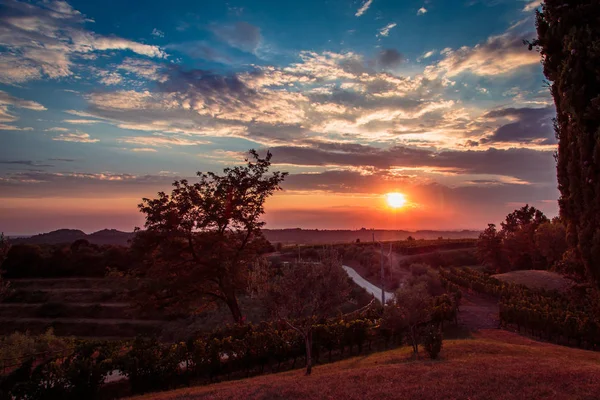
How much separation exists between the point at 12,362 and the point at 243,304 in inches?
1395

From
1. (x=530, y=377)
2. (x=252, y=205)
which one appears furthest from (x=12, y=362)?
(x=530, y=377)

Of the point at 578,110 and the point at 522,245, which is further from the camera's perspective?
the point at 522,245

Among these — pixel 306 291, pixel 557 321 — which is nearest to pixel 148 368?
pixel 306 291

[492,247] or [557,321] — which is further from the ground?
[492,247]

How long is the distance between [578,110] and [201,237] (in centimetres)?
2419

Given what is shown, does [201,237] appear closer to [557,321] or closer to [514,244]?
[557,321]

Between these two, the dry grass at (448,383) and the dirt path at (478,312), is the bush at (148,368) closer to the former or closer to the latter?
the dry grass at (448,383)

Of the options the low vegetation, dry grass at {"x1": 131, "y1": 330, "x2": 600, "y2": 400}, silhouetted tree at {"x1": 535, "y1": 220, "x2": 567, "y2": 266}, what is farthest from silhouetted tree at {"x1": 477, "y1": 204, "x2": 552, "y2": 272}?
dry grass at {"x1": 131, "y1": 330, "x2": 600, "y2": 400}

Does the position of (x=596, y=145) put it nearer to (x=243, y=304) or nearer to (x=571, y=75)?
(x=571, y=75)

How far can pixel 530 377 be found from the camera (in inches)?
501

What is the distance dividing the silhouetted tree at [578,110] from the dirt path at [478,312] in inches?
794

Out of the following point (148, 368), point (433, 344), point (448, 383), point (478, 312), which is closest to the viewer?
point (448, 383)

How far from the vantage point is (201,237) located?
1137 inches

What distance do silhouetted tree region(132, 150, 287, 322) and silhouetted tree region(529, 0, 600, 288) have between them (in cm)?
2057
